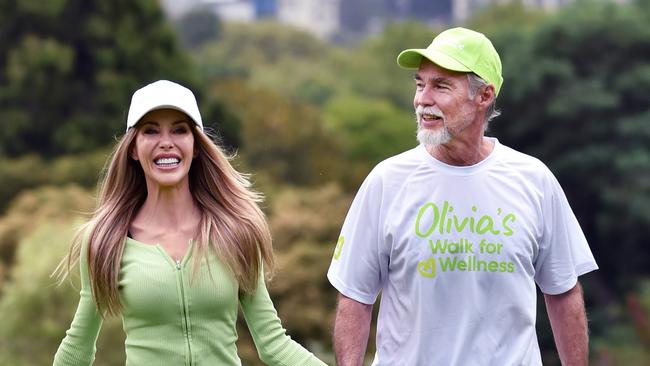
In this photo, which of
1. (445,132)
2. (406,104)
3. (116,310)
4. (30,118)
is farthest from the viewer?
(406,104)

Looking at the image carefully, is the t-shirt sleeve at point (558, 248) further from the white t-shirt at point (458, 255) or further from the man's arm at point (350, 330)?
the man's arm at point (350, 330)

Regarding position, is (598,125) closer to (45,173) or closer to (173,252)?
(45,173)

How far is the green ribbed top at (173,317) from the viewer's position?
604 centimetres

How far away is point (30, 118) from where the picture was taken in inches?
2074

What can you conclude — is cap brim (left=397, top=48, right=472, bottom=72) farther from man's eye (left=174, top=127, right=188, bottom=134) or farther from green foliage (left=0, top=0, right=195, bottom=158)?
green foliage (left=0, top=0, right=195, bottom=158)

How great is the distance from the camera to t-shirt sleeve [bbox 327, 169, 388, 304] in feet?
21.4

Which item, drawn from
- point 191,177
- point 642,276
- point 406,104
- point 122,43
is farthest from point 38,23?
point 191,177

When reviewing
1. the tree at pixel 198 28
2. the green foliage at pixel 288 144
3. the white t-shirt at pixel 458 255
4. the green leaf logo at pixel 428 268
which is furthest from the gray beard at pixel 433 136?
the tree at pixel 198 28

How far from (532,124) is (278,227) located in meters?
23.0

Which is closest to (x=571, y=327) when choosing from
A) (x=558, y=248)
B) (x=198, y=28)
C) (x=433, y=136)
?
(x=558, y=248)

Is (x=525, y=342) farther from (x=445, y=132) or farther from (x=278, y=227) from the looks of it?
(x=278, y=227)

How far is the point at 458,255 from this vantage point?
6.38 m

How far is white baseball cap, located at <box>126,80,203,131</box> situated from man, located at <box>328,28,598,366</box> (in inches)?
31.3

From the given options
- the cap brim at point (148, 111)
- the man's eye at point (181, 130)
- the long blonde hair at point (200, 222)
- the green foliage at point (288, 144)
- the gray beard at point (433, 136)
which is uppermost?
the cap brim at point (148, 111)
